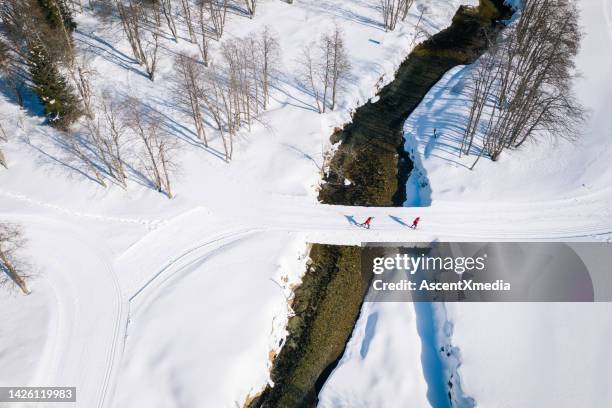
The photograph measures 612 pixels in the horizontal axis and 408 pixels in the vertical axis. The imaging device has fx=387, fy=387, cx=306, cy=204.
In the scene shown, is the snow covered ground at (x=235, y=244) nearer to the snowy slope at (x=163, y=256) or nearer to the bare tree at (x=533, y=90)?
the snowy slope at (x=163, y=256)

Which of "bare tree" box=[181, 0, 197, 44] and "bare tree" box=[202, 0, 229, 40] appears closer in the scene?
"bare tree" box=[181, 0, 197, 44]

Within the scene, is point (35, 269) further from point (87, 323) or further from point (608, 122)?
point (608, 122)

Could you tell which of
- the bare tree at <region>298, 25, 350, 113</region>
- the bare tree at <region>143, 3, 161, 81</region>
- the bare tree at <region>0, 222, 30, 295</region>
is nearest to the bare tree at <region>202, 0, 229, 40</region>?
the bare tree at <region>143, 3, 161, 81</region>

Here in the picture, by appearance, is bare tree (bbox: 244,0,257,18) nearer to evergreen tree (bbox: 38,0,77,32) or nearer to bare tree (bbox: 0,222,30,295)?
evergreen tree (bbox: 38,0,77,32)

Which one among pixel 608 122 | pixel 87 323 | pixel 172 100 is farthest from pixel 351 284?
pixel 608 122

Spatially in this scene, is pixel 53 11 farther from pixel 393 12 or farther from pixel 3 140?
pixel 393 12

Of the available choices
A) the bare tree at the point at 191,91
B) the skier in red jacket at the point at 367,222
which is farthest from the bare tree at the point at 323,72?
the skier in red jacket at the point at 367,222
